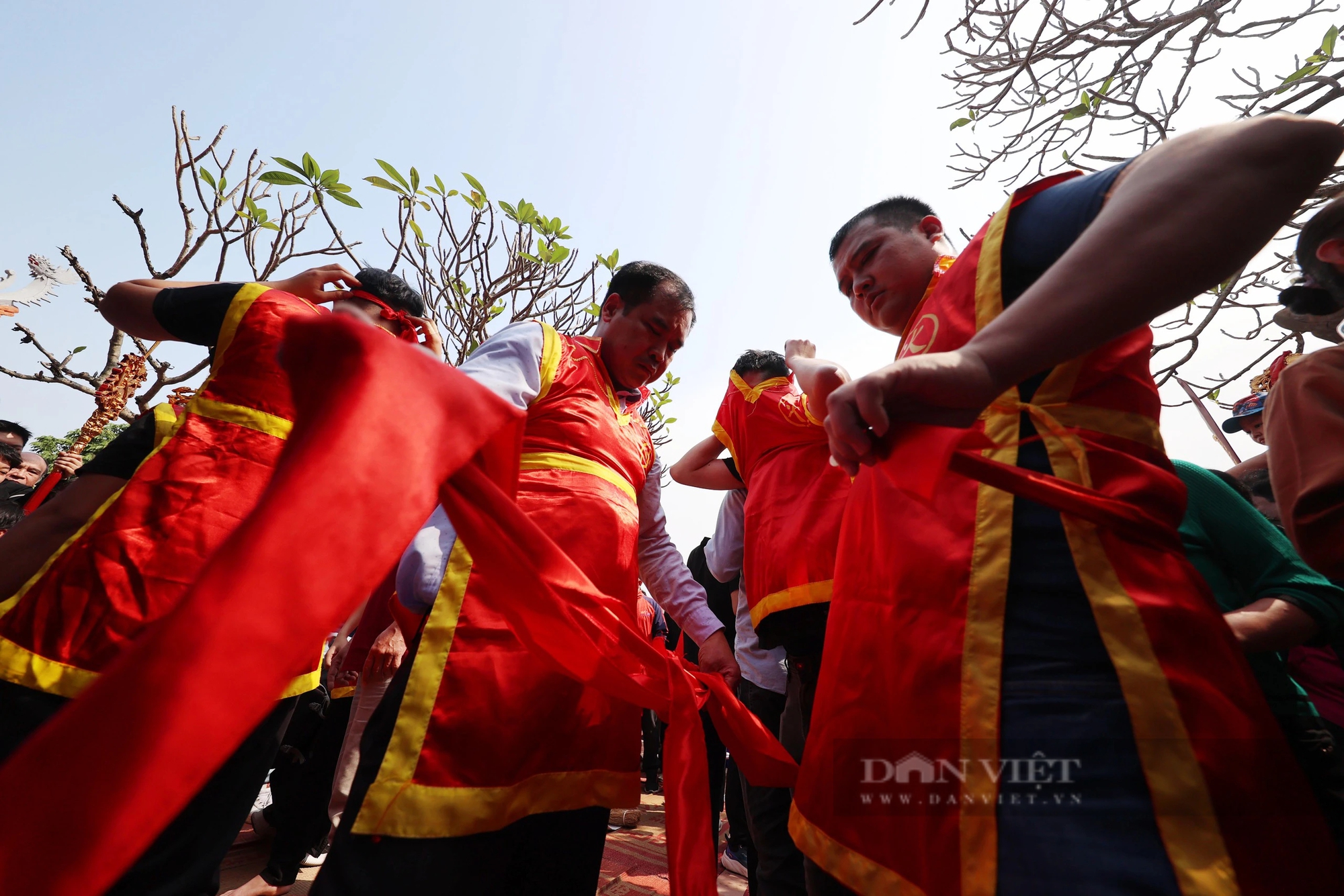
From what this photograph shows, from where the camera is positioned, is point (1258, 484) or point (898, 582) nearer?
point (898, 582)

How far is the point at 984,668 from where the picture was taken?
33.3 inches

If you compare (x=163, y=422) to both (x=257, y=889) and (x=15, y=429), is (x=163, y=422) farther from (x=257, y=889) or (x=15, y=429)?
(x=15, y=429)

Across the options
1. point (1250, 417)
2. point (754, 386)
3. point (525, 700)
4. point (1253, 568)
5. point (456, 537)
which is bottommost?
point (525, 700)

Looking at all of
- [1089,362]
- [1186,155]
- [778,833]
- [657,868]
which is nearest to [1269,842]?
[1089,362]

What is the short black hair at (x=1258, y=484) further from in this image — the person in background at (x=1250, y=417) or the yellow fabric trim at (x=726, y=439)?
the yellow fabric trim at (x=726, y=439)

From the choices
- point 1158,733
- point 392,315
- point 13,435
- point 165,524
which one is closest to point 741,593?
point 392,315

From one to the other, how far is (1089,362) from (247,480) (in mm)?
1635

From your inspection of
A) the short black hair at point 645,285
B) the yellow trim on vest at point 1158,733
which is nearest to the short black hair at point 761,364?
the short black hair at point 645,285

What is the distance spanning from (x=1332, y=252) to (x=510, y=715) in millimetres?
1865

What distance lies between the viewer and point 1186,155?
765 millimetres

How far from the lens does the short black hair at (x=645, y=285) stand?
6.72 feet

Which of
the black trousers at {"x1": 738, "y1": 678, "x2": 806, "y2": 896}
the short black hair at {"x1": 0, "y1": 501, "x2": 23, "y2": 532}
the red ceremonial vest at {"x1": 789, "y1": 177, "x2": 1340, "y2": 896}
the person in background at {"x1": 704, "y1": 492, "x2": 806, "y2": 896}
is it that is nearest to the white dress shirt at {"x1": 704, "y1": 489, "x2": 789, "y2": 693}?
the person in background at {"x1": 704, "y1": 492, "x2": 806, "y2": 896}

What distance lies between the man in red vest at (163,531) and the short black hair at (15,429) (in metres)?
4.08

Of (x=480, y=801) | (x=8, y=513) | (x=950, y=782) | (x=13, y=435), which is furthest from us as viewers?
(x=13, y=435)
